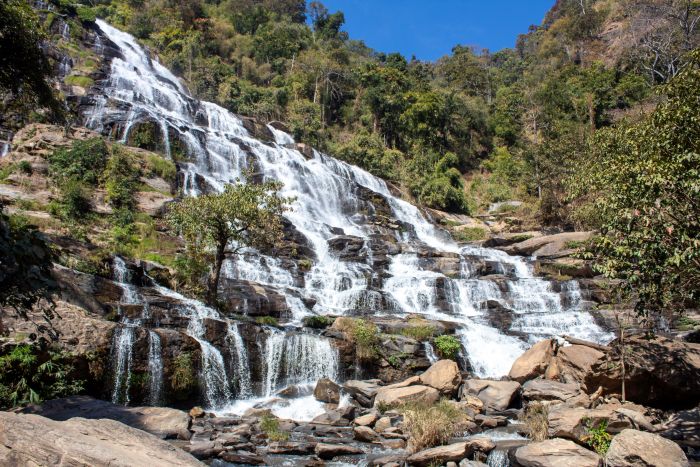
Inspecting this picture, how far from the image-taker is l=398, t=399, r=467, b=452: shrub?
361 inches

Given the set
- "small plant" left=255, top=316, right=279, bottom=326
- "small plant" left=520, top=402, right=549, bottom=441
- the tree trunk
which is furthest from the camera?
"small plant" left=255, top=316, right=279, bottom=326

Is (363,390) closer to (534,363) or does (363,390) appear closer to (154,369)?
(534,363)

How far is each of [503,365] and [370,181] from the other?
25618 mm

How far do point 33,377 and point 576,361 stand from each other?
12679mm

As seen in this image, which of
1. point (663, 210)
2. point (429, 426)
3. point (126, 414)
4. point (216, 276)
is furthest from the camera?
point (216, 276)

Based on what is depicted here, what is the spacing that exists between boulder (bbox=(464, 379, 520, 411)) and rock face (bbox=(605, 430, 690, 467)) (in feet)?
15.2

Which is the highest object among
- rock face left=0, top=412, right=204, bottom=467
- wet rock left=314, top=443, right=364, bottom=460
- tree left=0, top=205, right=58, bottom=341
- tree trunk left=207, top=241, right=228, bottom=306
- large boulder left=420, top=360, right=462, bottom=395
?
tree trunk left=207, top=241, right=228, bottom=306

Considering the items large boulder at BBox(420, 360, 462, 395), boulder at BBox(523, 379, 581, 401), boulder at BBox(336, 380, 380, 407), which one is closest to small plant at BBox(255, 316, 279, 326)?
boulder at BBox(336, 380, 380, 407)

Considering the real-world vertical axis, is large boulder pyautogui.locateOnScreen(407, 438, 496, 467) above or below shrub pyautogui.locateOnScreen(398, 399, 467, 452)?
below

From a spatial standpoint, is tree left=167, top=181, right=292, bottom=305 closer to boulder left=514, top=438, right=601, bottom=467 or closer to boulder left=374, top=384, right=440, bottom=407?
boulder left=374, top=384, right=440, bottom=407

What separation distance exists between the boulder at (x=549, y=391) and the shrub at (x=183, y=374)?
868cm

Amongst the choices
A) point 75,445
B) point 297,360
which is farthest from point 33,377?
point 297,360

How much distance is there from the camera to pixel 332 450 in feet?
29.9

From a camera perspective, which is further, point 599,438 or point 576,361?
point 576,361
